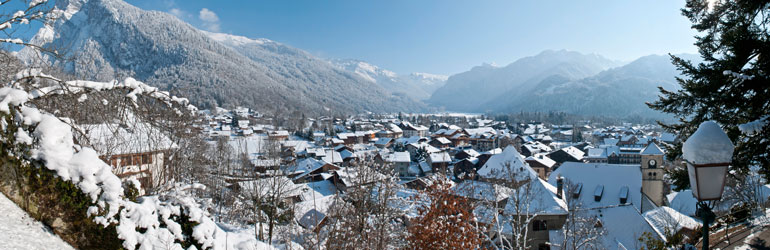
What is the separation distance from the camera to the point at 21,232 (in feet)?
9.22

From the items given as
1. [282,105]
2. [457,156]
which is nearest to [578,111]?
[282,105]

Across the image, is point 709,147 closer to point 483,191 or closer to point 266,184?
point 483,191

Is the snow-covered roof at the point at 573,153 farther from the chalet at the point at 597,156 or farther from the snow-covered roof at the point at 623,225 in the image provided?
the snow-covered roof at the point at 623,225

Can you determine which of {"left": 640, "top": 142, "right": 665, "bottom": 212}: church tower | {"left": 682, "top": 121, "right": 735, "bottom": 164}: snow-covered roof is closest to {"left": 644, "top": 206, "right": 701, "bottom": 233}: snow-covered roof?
{"left": 640, "top": 142, "right": 665, "bottom": 212}: church tower

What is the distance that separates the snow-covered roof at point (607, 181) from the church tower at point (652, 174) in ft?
2.55

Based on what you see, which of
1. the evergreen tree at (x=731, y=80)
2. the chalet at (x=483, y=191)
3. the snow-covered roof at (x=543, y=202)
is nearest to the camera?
the evergreen tree at (x=731, y=80)

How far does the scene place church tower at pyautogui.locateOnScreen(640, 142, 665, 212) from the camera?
2427 cm

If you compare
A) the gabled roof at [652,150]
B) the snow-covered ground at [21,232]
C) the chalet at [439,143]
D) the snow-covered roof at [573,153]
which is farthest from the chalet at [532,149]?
the snow-covered ground at [21,232]

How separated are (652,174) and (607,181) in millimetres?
3064

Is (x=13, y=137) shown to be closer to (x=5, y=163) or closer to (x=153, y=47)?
(x=5, y=163)

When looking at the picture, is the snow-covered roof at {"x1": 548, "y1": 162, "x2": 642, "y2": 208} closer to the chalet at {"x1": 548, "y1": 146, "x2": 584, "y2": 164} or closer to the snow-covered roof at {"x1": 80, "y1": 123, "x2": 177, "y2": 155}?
the chalet at {"x1": 548, "y1": 146, "x2": 584, "y2": 164}

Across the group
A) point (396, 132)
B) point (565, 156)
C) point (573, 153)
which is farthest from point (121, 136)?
point (396, 132)

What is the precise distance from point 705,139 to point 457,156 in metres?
47.1

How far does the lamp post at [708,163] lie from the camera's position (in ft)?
8.65
